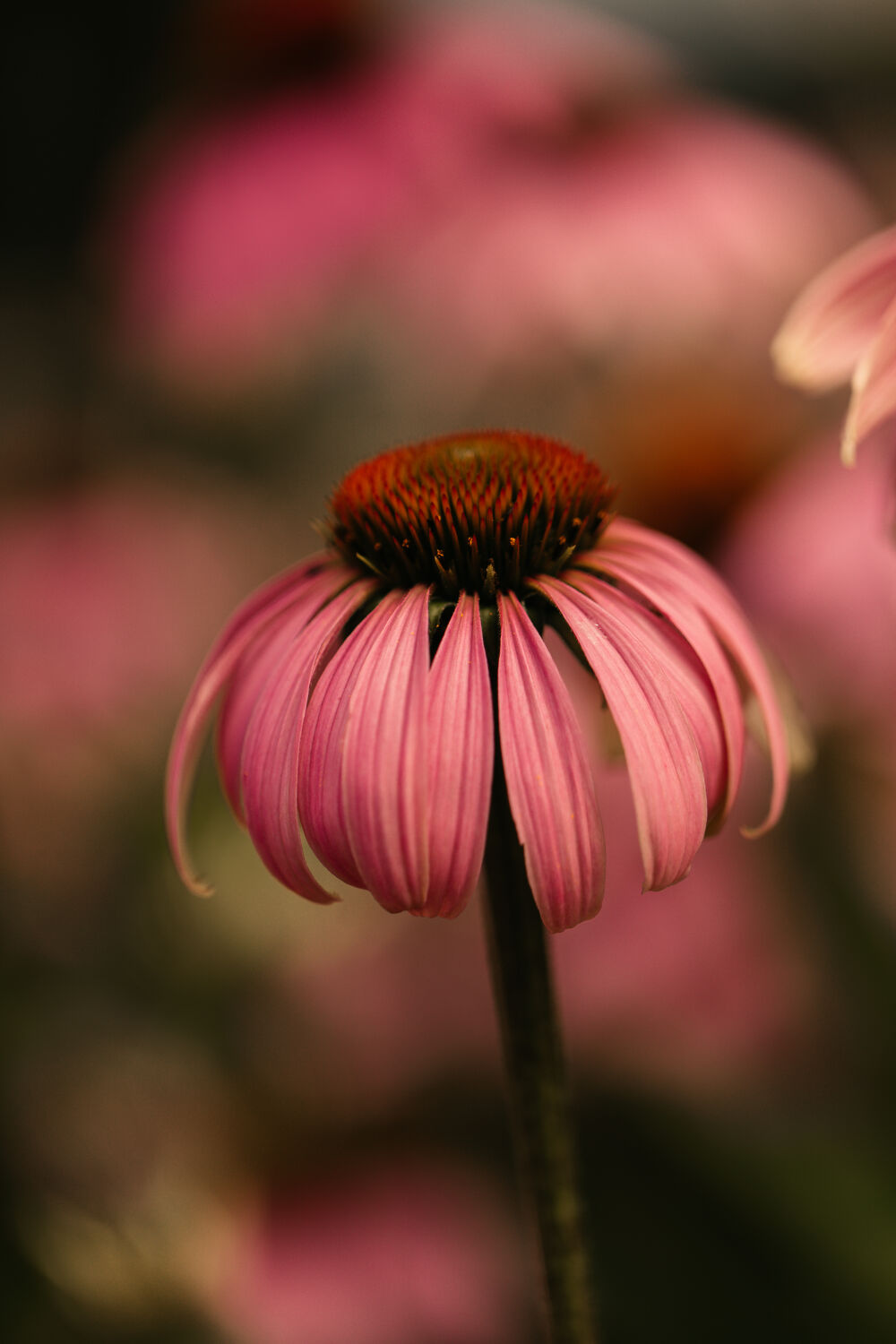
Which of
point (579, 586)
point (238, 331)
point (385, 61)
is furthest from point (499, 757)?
point (385, 61)

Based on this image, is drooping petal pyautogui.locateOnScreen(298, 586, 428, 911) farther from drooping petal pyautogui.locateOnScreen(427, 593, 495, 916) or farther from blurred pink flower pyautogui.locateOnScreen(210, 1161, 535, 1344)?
blurred pink flower pyautogui.locateOnScreen(210, 1161, 535, 1344)

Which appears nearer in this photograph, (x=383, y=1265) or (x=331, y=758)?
(x=331, y=758)

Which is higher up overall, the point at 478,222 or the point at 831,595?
the point at 478,222

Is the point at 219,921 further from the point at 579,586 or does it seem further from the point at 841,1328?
the point at 579,586

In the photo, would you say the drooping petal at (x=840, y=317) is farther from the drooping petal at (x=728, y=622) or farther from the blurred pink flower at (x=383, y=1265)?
the blurred pink flower at (x=383, y=1265)

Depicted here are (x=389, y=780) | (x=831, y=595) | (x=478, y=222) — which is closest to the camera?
(x=389, y=780)

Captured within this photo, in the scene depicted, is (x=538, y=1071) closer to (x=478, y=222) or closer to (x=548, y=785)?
(x=548, y=785)

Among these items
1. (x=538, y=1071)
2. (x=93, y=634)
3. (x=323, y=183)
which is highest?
(x=323, y=183)

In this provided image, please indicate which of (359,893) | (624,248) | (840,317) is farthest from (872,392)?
(624,248)
